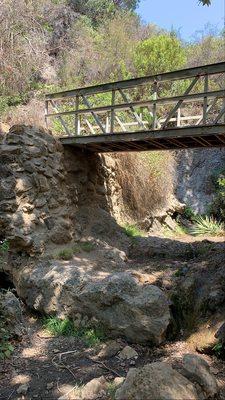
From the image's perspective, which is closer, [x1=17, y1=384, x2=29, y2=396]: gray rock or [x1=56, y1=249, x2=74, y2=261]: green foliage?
[x1=17, y1=384, x2=29, y2=396]: gray rock

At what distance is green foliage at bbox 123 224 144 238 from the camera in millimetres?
11016

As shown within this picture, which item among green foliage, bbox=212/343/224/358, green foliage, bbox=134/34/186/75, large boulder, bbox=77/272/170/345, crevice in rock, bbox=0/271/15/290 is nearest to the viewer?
green foliage, bbox=212/343/224/358

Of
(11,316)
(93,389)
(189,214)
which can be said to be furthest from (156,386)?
(189,214)

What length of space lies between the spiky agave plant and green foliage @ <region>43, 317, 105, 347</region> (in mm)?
8064

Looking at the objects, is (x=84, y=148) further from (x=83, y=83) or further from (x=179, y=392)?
(x=83, y=83)

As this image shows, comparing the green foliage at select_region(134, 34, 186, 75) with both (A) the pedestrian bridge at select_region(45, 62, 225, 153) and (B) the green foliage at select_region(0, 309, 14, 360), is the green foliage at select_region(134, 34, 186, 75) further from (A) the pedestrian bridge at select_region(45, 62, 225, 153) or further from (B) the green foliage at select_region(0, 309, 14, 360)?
(B) the green foliage at select_region(0, 309, 14, 360)

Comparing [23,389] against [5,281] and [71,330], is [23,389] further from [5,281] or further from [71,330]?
[5,281]

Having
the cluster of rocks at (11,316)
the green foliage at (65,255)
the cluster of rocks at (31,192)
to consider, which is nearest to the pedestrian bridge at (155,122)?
the cluster of rocks at (31,192)

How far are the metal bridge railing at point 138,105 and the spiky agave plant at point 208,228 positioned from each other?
3.76 m

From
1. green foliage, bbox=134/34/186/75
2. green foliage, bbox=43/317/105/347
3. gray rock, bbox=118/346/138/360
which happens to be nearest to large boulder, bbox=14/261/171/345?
green foliage, bbox=43/317/105/347

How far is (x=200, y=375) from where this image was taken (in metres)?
4.18

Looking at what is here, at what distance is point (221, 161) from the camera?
16484mm

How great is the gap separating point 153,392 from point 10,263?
529 cm

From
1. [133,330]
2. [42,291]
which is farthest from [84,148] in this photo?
[133,330]
